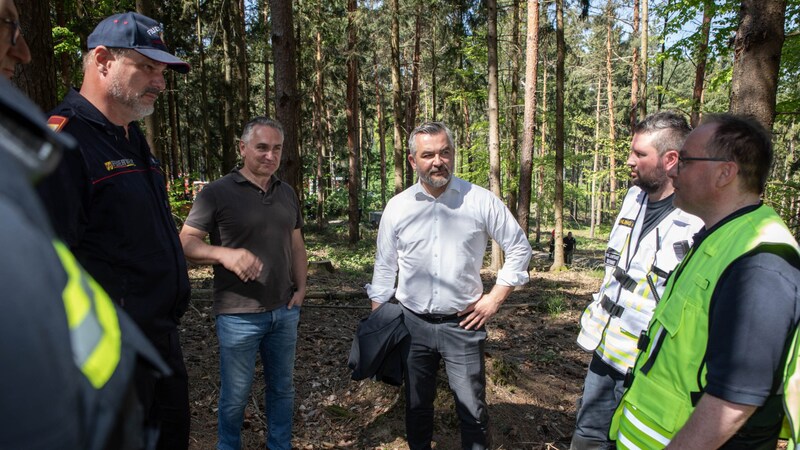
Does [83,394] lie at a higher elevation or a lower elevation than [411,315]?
higher

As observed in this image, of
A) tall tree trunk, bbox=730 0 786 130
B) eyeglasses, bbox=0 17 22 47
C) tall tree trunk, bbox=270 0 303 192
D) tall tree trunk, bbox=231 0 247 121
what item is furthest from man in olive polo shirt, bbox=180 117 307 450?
tall tree trunk, bbox=231 0 247 121

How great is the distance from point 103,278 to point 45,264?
166cm

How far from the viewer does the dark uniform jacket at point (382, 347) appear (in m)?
3.21

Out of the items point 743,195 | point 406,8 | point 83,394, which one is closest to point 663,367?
point 743,195

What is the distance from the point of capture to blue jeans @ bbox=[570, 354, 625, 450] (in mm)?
2887

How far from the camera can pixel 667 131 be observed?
2.85m

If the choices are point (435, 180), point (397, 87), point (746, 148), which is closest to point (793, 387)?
point (746, 148)

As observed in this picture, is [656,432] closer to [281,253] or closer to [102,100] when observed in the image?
[281,253]

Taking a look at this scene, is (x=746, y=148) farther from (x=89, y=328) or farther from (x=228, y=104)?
(x=228, y=104)

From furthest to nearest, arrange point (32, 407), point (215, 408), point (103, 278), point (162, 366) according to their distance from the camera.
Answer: point (215, 408) → point (103, 278) → point (162, 366) → point (32, 407)

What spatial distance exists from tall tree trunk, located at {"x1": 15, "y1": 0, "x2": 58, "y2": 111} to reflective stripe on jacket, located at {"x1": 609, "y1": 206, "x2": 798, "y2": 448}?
4.44 m

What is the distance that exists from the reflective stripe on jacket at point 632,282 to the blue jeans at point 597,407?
100mm

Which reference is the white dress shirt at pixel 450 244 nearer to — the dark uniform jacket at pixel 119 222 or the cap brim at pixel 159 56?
the dark uniform jacket at pixel 119 222

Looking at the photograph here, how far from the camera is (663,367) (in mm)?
1735
